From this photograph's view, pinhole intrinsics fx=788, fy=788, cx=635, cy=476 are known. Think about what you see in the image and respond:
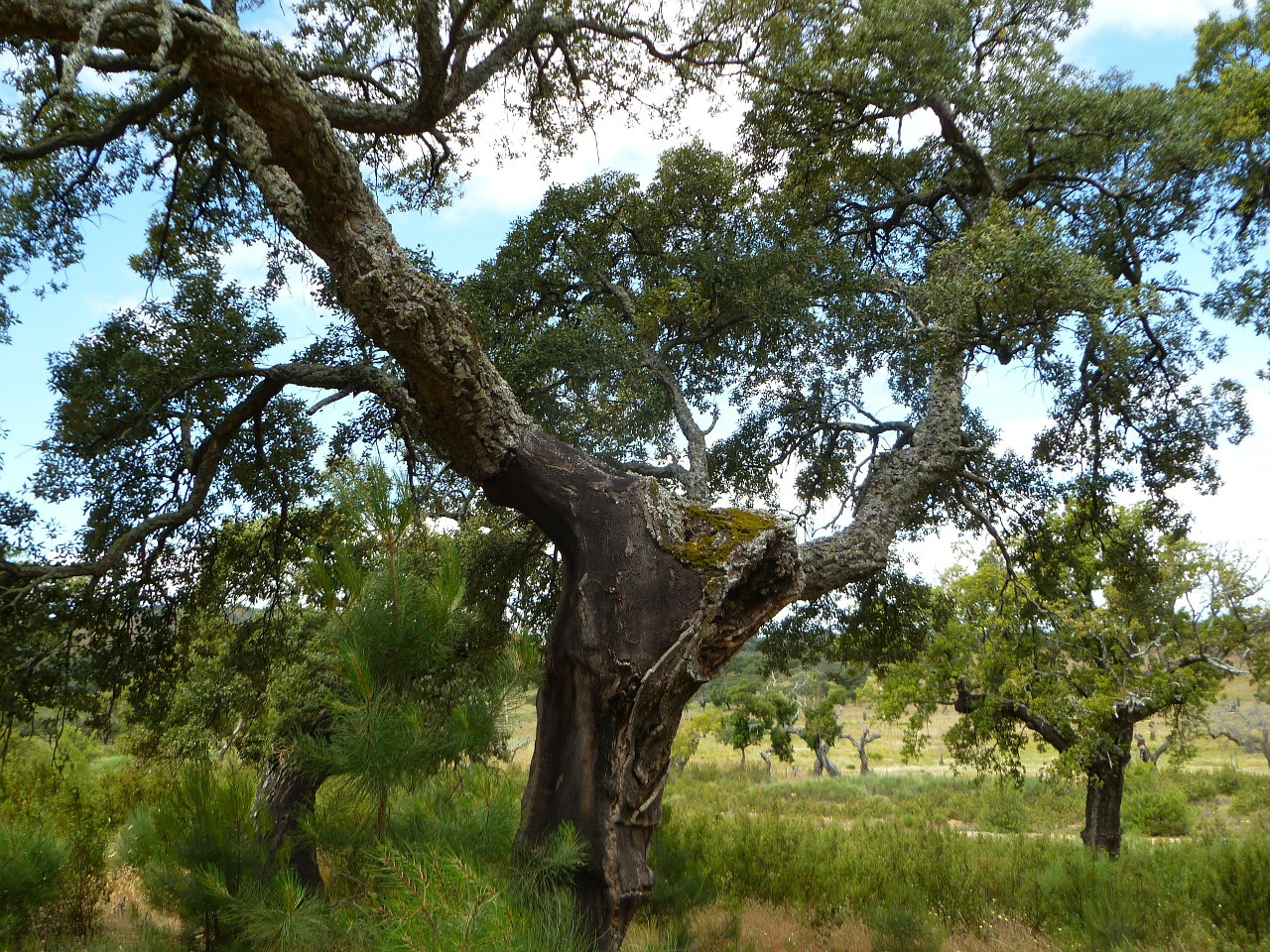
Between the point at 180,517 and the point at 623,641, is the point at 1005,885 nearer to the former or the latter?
the point at 623,641

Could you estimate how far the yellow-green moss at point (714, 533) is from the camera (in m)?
4.55

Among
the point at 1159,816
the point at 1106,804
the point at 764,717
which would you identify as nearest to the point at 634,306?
the point at 1106,804

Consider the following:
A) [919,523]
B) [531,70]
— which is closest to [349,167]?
[531,70]

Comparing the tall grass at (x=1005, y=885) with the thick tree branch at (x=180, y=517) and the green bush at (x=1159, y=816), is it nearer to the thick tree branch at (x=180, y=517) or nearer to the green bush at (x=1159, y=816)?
the thick tree branch at (x=180, y=517)

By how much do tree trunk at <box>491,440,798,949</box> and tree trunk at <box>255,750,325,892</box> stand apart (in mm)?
1067

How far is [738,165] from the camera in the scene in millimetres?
8922

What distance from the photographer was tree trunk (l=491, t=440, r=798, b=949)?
4163 mm

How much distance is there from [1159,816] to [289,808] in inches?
846

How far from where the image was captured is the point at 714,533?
15.8 ft

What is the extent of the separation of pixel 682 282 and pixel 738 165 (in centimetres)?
252

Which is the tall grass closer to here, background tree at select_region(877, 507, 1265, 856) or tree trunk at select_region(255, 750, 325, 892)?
background tree at select_region(877, 507, 1265, 856)

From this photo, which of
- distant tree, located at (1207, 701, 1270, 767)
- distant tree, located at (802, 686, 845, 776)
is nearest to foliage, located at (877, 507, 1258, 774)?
distant tree, located at (1207, 701, 1270, 767)

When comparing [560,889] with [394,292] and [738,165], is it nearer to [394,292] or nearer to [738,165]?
[394,292]

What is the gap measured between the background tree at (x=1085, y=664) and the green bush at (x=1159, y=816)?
812cm
